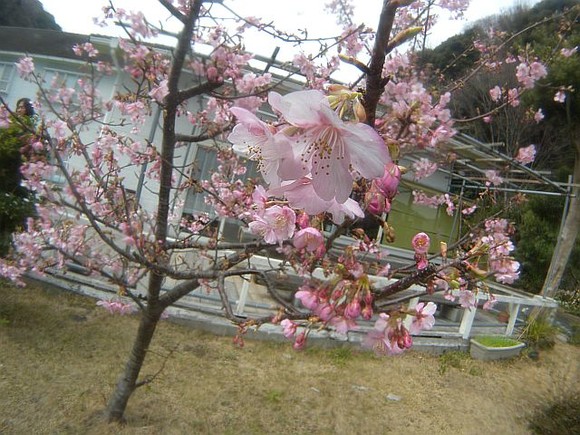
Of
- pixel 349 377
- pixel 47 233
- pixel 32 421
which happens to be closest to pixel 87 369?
pixel 32 421

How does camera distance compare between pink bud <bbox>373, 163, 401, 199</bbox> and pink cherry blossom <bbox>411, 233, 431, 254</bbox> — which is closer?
pink bud <bbox>373, 163, 401, 199</bbox>

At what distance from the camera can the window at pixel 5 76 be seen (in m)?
13.2

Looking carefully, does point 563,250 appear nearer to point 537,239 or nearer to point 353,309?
point 537,239

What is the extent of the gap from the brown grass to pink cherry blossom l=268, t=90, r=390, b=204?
127 inches

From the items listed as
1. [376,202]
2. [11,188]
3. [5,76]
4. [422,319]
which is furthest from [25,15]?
[376,202]

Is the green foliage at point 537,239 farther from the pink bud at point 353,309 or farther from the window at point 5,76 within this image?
the window at point 5,76

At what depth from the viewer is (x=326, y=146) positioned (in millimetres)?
625

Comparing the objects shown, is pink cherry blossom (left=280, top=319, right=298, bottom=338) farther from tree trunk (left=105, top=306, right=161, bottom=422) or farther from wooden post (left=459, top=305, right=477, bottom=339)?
wooden post (left=459, top=305, right=477, bottom=339)

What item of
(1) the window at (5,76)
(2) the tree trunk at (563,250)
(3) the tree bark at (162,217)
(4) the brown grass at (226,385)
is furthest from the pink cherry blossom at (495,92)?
(1) the window at (5,76)

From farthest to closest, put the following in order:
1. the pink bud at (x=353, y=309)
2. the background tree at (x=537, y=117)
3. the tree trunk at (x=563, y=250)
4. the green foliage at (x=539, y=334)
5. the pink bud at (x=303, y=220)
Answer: the background tree at (x=537, y=117) < the tree trunk at (x=563, y=250) < the green foliage at (x=539, y=334) < the pink bud at (x=303, y=220) < the pink bud at (x=353, y=309)

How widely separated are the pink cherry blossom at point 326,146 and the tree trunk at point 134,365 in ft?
8.36

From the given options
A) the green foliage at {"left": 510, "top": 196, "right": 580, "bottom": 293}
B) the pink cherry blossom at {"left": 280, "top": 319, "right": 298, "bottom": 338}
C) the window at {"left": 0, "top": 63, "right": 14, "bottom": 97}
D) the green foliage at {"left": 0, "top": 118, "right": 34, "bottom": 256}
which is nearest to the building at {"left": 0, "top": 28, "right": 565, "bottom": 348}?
the window at {"left": 0, "top": 63, "right": 14, "bottom": 97}

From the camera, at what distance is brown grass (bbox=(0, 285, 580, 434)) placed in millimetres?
3211

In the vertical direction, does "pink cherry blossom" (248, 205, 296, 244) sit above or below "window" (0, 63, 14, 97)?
below
